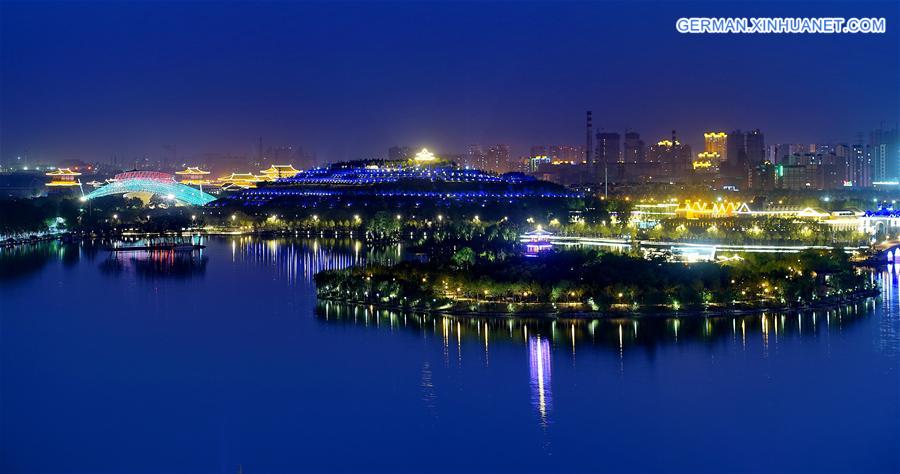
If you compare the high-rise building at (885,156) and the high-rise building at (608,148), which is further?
the high-rise building at (608,148)

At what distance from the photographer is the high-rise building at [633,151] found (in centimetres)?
3884

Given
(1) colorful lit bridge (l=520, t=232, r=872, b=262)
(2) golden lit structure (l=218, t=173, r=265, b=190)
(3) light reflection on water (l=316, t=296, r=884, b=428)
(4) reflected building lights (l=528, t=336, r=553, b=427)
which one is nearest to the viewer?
(4) reflected building lights (l=528, t=336, r=553, b=427)

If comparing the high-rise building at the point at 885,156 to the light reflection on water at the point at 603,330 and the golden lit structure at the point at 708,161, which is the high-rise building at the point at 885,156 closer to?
the golden lit structure at the point at 708,161

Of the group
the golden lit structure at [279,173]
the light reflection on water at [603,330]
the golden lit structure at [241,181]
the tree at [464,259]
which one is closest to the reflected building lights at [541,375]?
the light reflection on water at [603,330]

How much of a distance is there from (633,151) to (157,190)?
18595 millimetres

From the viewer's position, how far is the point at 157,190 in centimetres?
2477

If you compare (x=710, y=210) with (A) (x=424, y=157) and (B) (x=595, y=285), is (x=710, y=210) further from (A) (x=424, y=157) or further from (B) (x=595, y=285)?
(B) (x=595, y=285)

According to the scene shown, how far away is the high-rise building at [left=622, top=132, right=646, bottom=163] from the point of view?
38.8 metres

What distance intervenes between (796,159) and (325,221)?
19175 mm

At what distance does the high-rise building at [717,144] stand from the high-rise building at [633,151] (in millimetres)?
2241

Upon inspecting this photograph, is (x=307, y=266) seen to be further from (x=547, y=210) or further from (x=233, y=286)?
(x=547, y=210)

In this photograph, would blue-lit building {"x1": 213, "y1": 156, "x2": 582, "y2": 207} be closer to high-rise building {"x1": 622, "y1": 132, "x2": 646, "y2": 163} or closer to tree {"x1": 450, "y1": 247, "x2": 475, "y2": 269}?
tree {"x1": 450, "y1": 247, "x2": 475, "y2": 269}

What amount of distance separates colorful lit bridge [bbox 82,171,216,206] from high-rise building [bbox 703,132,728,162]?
19.0 meters

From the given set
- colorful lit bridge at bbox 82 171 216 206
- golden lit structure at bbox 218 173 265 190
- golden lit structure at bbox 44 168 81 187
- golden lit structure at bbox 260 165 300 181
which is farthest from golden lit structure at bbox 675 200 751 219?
golden lit structure at bbox 44 168 81 187
